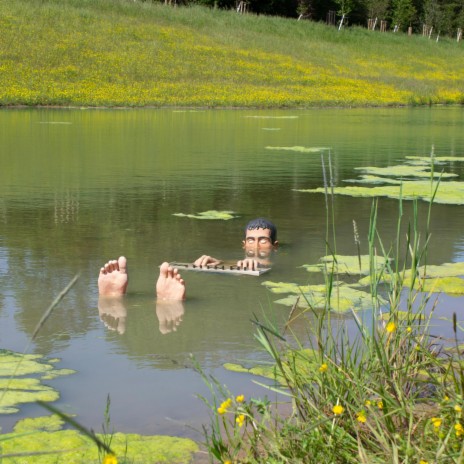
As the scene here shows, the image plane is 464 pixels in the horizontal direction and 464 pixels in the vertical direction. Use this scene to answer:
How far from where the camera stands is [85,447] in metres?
3.63

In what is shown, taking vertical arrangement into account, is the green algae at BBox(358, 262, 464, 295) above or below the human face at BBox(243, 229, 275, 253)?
above

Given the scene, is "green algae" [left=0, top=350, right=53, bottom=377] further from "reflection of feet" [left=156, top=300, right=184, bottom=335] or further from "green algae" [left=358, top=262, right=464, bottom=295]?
"green algae" [left=358, top=262, right=464, bottom=295]

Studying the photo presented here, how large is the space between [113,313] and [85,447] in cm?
214

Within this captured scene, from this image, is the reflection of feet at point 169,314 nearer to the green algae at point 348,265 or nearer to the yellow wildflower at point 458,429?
the green algae at point 348,265

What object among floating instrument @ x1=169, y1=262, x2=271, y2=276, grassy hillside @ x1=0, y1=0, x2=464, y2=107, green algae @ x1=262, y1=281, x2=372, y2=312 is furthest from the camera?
grassy hillside @ x1=0, y1=0, x2=464, y2=107

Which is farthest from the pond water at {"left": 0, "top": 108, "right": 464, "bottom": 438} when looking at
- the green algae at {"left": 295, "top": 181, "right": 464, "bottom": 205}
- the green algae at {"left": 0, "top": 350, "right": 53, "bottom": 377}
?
the green algae at {"left": 295, "top": 181, "right": 464, "bottom": 205}

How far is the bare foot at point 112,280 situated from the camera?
6016 millimetres

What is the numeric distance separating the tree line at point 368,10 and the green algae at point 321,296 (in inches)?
2197

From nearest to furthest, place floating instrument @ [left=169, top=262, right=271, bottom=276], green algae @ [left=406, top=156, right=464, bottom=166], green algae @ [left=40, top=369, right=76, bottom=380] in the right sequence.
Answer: green algae @ [left=40, top=369, right=76, bottom=380], floating instrument @ [left=169, top=262, right=271, bottom=276], green algae @ [left=406, top=156, right=464, bottom=166]

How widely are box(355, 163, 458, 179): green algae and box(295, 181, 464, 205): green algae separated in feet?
3.15

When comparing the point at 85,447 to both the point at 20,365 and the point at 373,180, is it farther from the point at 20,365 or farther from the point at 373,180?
the point at 373,180

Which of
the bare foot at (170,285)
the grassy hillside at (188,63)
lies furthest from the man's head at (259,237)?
the grassy hillside at (188,63)

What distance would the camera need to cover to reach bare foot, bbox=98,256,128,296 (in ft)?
19.7

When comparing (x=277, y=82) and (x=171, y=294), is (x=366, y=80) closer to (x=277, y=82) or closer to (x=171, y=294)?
(x=277, y=82)
